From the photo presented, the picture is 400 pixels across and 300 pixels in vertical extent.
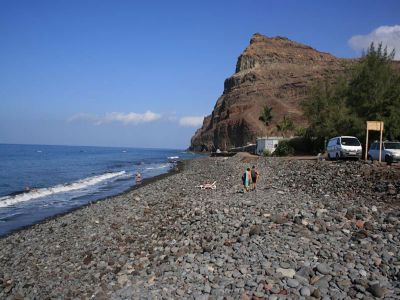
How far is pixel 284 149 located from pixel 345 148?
23457mm

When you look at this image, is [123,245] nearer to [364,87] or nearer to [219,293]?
[219,293]

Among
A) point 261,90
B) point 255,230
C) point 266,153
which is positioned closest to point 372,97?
point 266,153

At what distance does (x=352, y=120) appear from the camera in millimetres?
33812

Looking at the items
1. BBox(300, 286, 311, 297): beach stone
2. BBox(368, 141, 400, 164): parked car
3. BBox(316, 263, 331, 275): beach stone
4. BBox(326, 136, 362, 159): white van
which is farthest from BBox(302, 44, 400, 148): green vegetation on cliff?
BBox(300, 286, 311, 297): beach stone

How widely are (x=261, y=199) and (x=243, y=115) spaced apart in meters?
120

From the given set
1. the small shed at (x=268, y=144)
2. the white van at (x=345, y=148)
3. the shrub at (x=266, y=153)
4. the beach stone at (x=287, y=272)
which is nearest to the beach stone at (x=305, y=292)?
the beach stone at (x=287, y=272)

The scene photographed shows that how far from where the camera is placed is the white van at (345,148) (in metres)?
26.2

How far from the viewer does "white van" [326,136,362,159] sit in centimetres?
2625

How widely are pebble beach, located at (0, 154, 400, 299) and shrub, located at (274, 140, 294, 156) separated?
108 ft

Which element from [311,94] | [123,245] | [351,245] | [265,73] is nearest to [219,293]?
[351,245]

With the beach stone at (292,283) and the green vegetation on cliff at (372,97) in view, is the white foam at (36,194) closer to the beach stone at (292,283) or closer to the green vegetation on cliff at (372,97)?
the beach stone at (292,283)

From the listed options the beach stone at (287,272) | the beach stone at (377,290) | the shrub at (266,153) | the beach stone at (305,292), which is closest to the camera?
the beach stone at (377,290)

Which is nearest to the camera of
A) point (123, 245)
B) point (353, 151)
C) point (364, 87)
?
point (123, 245)

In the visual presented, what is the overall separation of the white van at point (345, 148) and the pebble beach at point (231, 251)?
9597 millimetres
